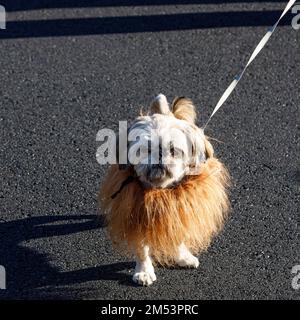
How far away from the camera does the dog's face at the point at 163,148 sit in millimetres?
3393

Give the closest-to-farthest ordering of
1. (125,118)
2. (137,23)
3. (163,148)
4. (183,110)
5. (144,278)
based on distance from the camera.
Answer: (163,148), (183,110), (144,278), (125,118), (137,23)

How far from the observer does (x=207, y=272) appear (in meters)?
3.99

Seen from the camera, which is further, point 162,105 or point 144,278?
point 144,278

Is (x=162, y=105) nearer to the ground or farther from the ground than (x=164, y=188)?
farther from the ground

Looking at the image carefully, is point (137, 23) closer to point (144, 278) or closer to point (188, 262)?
point (188, 262)

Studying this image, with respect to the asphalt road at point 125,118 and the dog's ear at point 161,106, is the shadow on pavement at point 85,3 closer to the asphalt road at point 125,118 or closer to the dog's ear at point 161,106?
the asphalt road at point 125,118

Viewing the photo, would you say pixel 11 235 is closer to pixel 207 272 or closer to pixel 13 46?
pixel 207 272

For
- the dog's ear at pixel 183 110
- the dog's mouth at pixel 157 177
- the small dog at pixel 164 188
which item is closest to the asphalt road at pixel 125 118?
the small dog at pixel 164 188

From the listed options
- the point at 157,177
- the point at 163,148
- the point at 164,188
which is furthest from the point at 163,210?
the point at 163,148

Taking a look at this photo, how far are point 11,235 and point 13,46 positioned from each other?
213cm

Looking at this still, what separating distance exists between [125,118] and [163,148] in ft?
5.71

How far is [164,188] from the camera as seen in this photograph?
3568mm

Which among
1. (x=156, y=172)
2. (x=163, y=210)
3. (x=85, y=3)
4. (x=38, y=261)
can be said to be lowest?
(x=38, y=261)
